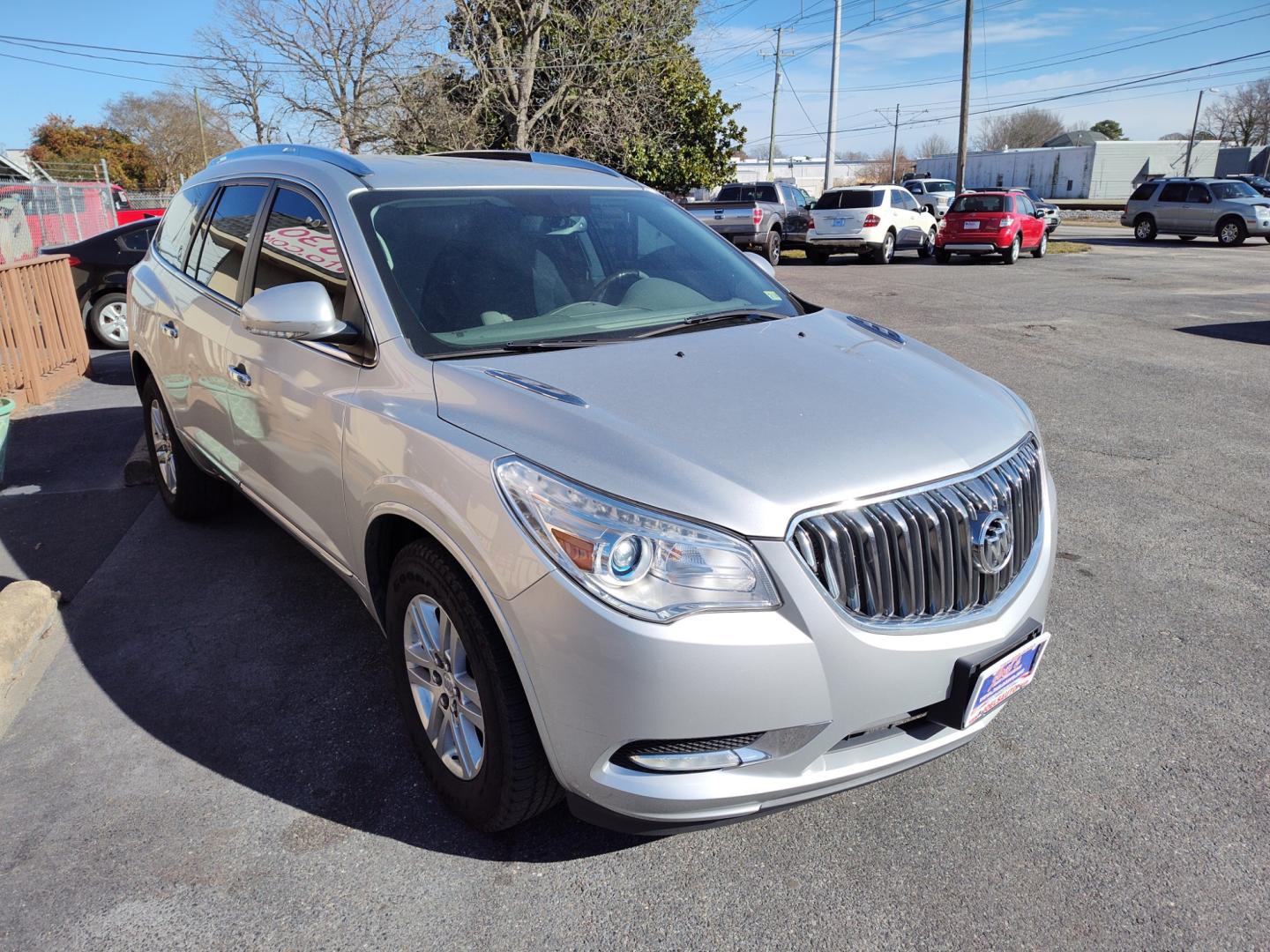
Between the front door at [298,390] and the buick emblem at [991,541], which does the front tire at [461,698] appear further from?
the buick emblem at [991,541]

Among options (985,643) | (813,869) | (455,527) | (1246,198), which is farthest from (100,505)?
(1246,198)

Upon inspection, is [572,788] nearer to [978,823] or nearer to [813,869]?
[813,869]

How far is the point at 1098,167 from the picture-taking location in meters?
71.1

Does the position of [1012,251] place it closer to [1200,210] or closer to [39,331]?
[1200,210]

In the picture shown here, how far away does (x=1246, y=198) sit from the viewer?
27750 millimetres

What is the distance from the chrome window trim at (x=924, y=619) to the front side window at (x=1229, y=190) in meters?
31.5

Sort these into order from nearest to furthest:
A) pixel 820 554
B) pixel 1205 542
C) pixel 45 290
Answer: pixel 820 554 → pixel 1205 542 → pixel 45 290

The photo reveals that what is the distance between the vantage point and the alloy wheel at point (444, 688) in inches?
102

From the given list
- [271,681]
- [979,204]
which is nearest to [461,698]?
[271,681]

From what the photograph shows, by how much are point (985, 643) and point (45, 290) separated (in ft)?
32.2

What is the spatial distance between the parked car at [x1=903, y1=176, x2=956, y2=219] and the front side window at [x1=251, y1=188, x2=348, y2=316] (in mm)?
34662

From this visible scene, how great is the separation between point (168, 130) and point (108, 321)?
66.7 meters

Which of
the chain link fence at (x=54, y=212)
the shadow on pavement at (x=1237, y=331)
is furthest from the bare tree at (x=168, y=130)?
the shadow on pavement at (x=1237, y=331)

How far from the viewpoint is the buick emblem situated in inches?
95.7
